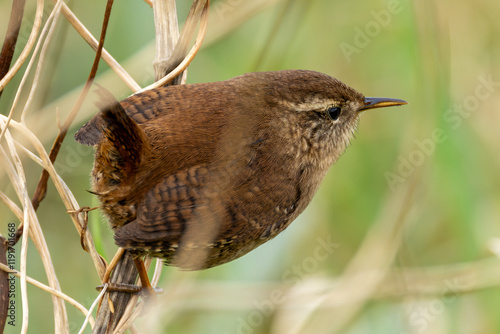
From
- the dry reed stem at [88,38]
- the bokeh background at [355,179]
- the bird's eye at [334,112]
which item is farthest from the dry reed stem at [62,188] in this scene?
the bird's eye at [334,112]

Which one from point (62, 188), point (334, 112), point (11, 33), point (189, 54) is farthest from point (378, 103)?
point (11, 33)

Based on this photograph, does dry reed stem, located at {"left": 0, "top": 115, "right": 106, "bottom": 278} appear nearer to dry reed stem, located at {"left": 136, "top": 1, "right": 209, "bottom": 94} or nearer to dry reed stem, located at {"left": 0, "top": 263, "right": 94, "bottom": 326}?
dry reed stem, located at {"left": 0, "top": 263, "right": 94, "bottom": 326}

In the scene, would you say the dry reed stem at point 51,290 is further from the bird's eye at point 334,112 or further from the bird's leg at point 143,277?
the bird's eye at point 334,112

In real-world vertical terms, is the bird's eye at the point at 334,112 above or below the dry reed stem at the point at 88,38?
below

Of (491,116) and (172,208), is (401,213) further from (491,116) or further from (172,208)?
(491,116)

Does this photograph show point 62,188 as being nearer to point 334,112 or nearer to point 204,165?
point 204,165

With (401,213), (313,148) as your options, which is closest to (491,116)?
(401,213)

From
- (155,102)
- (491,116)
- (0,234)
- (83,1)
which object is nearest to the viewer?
(0,234)
